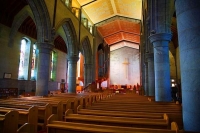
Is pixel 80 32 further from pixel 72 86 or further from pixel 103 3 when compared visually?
pixel 72 86

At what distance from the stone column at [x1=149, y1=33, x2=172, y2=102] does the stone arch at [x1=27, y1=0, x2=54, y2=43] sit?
6.42m

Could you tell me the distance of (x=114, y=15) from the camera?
17.5 metres

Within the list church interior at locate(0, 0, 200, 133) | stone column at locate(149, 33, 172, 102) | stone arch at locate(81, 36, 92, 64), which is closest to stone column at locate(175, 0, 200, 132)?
church interior at locate(0, 0, 200, 133)

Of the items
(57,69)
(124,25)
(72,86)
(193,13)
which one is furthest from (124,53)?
(193,13)

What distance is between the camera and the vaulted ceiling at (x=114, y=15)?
14.9 meters

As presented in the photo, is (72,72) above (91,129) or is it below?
above

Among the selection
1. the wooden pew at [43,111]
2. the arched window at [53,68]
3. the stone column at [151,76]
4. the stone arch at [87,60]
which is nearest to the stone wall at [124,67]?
the stone arch at [87,60]

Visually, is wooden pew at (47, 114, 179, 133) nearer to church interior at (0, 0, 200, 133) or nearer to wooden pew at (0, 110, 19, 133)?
church interior at (0, 0, 200, 133)

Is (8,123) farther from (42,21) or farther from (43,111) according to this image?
(42,21)

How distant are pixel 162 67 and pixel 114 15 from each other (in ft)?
41.8

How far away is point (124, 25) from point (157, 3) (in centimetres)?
1308

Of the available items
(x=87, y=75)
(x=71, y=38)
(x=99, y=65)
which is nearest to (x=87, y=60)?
(x=87, y=75)

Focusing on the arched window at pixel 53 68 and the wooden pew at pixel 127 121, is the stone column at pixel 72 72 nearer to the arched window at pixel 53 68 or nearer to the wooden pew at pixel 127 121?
the arched window at pixel 53 68

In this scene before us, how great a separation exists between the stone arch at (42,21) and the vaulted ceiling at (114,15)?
614 centimetres
